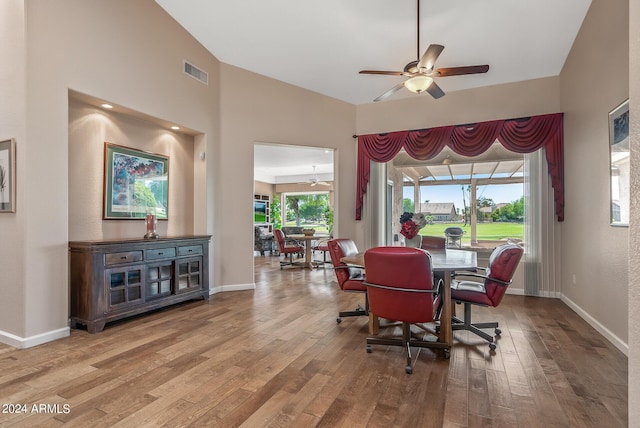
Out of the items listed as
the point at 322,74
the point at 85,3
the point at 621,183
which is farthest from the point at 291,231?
the point at 621,183

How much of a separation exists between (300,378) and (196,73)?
424cm

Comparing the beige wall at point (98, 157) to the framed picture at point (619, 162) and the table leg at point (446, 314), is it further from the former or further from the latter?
the framed picture at point (619, 162)

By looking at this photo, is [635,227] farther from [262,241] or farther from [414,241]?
[262,241]

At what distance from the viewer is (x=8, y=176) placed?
9.75ft

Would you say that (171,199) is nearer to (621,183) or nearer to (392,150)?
(392,150)

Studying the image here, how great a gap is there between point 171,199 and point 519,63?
526 centimetres

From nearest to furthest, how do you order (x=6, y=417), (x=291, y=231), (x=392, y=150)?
(x=6, y=417) < (x=392, y=150) < (x=291, y=231)

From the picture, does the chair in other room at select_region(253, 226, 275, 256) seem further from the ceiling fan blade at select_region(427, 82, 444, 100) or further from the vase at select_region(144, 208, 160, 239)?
the ceiling fan blade at select_region(427, 82, 444, 100)

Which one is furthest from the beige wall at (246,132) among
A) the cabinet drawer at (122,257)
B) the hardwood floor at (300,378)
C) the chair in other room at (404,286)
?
the chair in other room at (404,286)

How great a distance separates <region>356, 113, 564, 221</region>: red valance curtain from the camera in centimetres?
464

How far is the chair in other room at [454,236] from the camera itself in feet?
19.4

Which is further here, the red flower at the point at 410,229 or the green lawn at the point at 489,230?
the green lawn at the point at 489,230

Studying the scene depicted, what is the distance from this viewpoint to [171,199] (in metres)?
4.70

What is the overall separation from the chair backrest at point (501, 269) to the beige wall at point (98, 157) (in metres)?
4.08
